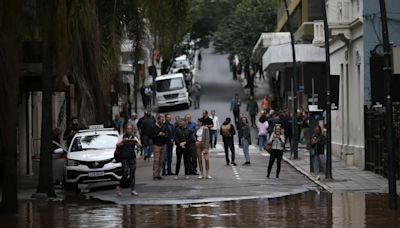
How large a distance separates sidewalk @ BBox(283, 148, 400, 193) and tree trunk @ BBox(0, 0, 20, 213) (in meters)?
8.80

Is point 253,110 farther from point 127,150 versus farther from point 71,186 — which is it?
point 127,150

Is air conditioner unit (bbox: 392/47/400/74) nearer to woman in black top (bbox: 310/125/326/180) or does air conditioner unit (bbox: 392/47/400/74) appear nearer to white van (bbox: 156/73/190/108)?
woman in black top (bbox: 310/125/326/180)

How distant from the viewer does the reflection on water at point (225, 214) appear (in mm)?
16198

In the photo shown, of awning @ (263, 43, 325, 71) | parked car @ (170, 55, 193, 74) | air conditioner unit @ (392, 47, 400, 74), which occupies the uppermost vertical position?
parked car @ (170, 55, 193, 74)

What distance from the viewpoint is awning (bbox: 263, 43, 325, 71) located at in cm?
4644

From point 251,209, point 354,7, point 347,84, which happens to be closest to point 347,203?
point 251,209

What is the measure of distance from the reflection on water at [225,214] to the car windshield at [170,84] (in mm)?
40576

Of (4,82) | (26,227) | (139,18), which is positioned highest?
(139,18)

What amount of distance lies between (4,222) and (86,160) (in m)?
8.20

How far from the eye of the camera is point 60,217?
1778 centimetres

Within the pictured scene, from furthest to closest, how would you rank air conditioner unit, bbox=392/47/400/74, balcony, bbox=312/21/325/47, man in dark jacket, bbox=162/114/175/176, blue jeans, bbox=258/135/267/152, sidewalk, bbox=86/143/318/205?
blue jeans, bbox=258/135/267/152 < balcony, bbox=312/21/325/47 < man in dark jacket, bbox=162/114/175/176 < sidewalk, bbox=86/143/318/205 < air conditioner unit, bbox=392/47/400/74

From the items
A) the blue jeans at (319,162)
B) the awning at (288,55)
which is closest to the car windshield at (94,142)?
the blue jeans at (319,162)

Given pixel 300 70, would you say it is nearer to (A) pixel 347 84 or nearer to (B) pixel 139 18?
(A) pixel 347 84

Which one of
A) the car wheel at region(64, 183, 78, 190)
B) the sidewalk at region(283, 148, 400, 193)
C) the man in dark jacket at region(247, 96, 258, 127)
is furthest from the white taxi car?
the man in dark jacket at region(247, 96, 258, 127)
